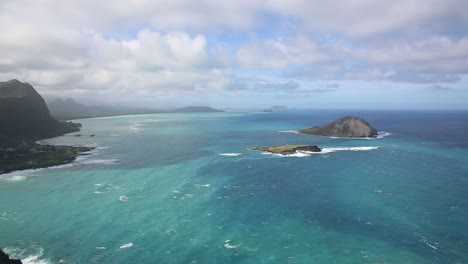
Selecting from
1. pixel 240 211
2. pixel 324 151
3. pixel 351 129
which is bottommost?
pixel 240 211

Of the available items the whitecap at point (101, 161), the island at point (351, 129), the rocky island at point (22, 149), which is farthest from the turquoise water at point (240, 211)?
the island at point (351, 129)

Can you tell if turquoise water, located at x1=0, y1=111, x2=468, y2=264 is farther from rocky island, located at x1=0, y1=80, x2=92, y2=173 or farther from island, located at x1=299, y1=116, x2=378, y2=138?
island, located at x1=299, y1=116, x2=378, y2=138

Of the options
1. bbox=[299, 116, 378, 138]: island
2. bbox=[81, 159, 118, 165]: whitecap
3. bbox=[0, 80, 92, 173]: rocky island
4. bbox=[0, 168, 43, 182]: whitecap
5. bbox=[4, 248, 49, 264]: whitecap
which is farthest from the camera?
bbox=[299, 116, 378, 138]: island

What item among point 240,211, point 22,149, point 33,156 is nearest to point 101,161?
point 33,156

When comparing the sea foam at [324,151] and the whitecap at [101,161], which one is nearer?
the whitecap at [101,161]

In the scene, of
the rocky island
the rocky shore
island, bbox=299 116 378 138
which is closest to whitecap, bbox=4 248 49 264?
the rocky shore

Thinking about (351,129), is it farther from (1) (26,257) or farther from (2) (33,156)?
(1) (26,257)

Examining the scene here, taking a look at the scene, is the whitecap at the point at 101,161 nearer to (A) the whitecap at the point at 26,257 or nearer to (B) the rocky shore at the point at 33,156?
(B) the rocky shore at the point at 33,156

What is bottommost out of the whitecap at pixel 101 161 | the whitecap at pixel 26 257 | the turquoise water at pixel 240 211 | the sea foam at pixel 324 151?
the whitecap at pixel 26 257

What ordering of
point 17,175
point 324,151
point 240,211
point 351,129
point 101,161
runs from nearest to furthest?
point 240,211 < point 17,175 < point 101,161 < point 324,151 < point 351,129

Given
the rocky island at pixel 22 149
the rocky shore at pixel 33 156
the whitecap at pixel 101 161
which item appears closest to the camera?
the rocky shore at pixel 33 156
